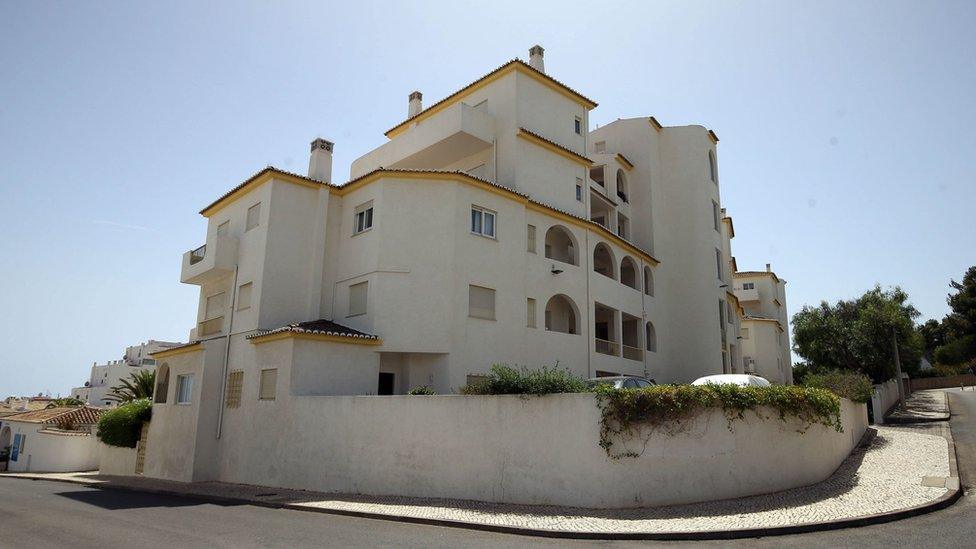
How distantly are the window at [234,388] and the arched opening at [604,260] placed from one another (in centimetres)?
1685

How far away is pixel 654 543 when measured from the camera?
9.44m

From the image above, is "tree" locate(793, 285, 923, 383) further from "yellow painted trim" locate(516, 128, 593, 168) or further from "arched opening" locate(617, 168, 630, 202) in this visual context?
"yellow painted trim" locate(516, 128, 593, 168)

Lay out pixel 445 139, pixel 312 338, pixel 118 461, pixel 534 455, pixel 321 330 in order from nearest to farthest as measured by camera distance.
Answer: pixel 534 455, pixel 312 338, pixel 321 330, pixel 445 139, pixel 118 461

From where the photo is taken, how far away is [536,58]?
29562mm

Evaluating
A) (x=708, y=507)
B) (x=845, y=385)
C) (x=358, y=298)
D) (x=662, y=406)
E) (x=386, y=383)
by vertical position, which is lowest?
(x=708, y=507)

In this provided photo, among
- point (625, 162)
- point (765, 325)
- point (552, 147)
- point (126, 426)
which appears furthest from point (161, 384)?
point (765, 325)

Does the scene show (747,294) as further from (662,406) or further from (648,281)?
(662,406)

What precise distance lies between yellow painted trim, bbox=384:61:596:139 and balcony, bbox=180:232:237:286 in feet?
37.4

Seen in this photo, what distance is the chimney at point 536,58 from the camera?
29.3m

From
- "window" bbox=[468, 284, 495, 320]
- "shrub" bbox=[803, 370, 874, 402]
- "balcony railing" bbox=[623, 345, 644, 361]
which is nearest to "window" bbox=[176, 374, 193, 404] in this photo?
"window" bbox=[468, 284, 495, 320]

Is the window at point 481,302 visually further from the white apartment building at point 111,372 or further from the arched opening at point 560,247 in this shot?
the white apartment building at point 111,372

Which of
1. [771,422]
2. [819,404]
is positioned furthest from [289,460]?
[819,404]

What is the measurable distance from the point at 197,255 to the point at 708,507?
21.9 m

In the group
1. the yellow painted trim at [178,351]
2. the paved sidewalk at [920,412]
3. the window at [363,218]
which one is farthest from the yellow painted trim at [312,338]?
the paved sidewalk at [920,412]
